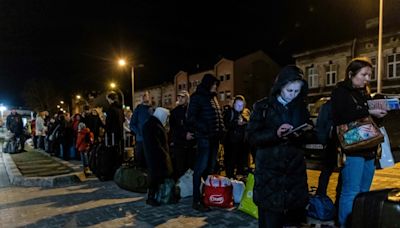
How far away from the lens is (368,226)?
2697 millimetres

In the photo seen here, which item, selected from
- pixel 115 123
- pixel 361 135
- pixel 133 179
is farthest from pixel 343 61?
pixel 361 135

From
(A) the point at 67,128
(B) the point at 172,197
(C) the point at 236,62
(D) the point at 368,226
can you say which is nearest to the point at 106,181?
(B) the point at 172,197

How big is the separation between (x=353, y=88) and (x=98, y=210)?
4.32 meters

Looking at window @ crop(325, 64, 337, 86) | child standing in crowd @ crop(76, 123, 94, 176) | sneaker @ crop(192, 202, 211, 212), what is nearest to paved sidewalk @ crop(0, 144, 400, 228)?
sneaker @ crop(192, 202, 211, 212)

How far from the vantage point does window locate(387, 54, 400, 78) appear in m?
24.4

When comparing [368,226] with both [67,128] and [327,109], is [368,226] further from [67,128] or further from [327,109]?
[67,128]

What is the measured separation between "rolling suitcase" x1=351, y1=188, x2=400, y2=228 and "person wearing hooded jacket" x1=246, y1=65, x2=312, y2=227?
0.44 metres

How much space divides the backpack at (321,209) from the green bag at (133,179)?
10.7 feet

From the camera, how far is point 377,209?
2.64 m

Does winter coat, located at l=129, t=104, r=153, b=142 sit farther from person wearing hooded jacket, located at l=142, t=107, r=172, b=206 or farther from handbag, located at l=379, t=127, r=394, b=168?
handbag, located at l=379, t=127, r=394, b=168

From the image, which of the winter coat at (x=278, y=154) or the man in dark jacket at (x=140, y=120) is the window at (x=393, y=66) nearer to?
the man in dark jacket at (x=140, y=120)

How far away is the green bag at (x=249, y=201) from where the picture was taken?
4898mm

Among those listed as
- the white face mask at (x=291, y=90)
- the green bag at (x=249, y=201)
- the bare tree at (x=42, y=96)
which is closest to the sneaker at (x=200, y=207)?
the green bag at (x=249, y=201)

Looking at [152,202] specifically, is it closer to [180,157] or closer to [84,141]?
[180,157]
